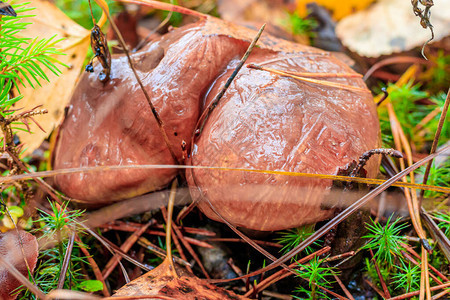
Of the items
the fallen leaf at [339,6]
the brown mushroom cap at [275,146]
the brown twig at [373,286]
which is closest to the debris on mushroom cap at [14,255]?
the brown mushroom cap at [275,146]

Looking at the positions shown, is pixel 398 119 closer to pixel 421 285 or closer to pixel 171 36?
pixel 421 285

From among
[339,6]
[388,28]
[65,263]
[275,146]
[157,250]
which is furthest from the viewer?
[339,6]

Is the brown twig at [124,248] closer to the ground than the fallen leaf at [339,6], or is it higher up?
closer to the ground

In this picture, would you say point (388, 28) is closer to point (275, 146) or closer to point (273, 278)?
point (275, 146)

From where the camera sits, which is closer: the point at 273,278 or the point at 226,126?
the point at 226,126

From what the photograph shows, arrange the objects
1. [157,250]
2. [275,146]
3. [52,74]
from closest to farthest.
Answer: [275,146], [157,250], [52,74]

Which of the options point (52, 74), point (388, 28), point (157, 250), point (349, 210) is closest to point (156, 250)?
point (157, 250)

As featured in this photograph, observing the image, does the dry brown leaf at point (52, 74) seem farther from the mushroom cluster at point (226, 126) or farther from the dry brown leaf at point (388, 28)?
the dry brown leaf at point (388, 28)

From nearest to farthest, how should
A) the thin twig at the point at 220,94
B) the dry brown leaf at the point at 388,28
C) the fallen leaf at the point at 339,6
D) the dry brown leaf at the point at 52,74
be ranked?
the thin twig at the point at 220,94
the dry brown leaf at the point at 52,74
the dry brown leaf at the point at 388,28
the fallen leaf at the point at 339,6
